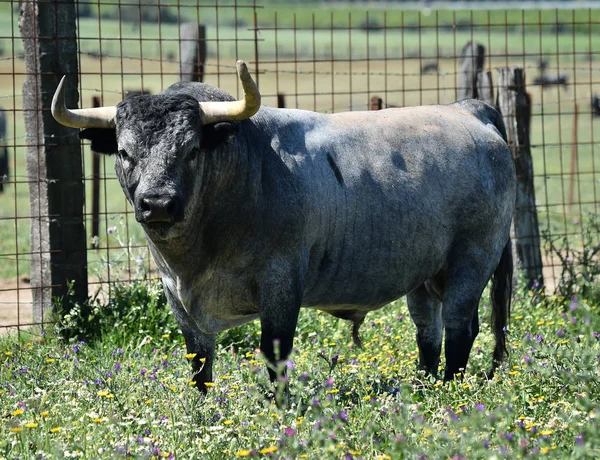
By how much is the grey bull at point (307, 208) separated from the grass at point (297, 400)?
0.36 meters

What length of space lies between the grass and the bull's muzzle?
753mm

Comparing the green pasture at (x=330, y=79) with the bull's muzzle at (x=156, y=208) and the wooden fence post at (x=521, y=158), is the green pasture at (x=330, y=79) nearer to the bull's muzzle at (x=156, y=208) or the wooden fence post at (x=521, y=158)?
the wooden fence post at (x=521, y=158)

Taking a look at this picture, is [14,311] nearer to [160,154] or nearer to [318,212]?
[318,212]

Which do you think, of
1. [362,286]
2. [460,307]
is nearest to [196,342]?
[362,286]

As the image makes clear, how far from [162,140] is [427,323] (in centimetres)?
259

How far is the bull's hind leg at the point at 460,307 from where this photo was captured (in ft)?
20.5

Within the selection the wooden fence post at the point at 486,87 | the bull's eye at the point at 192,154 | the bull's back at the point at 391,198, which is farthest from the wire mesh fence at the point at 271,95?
the bull's eye at the point at 192,154

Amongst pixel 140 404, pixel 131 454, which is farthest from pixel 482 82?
pixel 131 454

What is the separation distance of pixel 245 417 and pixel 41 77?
360 centimetres

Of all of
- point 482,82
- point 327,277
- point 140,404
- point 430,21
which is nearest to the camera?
point 140,404

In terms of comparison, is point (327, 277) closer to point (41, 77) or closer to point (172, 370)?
point (172, 370)

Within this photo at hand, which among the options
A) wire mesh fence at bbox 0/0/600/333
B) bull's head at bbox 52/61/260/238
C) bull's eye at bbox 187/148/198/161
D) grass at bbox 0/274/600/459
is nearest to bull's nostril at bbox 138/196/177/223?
bull's head at bbox 52/61/260/238

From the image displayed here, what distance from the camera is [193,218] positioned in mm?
5141

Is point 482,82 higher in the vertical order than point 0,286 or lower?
higher
